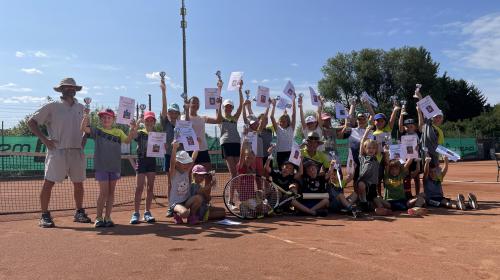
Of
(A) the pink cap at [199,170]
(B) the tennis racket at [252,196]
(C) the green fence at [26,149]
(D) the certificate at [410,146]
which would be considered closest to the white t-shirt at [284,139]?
(B) the tennis racket at [252,196]

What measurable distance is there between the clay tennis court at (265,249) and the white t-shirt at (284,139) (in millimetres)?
1531

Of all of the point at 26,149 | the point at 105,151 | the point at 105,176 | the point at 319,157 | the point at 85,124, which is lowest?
the point at 105,176

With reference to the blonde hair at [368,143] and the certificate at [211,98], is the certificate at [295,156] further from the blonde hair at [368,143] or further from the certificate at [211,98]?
the certificate at [211,98]

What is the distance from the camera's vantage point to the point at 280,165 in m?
7.68

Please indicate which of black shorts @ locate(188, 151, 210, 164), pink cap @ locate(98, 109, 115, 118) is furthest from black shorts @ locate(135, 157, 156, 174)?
black shorts @ locate(188, 151, 210, 164)

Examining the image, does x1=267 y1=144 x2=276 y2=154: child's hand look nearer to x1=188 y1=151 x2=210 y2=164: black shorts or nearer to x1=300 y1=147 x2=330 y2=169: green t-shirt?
x1=300 y1=147 x2=330 y2=169: green t-shirt

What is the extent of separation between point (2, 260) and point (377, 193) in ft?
19.1

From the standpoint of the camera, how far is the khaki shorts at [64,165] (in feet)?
19.9

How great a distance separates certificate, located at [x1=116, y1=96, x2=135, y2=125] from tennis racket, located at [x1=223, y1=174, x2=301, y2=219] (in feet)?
5.94

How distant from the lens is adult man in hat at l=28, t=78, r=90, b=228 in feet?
19.8

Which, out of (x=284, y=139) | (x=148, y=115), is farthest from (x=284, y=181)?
(x=148, y=115)

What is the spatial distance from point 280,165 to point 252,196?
3.79ft

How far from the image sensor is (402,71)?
4497 centimetres

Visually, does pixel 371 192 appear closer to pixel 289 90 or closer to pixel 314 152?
pixel 314 152
